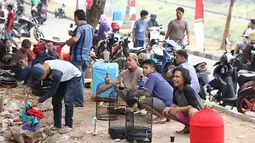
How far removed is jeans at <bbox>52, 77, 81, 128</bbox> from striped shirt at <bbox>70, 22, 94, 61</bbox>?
1458mm

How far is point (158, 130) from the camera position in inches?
366

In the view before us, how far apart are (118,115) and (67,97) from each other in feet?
2.57

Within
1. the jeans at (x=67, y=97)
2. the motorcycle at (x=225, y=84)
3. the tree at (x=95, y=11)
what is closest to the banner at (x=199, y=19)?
the tree at (x=95, y=11)

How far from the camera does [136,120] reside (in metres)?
8.51

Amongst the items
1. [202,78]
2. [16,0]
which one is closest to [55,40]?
[202,78]

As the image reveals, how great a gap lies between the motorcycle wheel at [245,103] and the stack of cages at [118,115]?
96.0 inches

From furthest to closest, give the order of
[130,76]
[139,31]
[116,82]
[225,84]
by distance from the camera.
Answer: [139,31] < [225,84] < [130,76] < [116,82]

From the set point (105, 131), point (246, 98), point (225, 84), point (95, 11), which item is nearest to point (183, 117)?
point (105, 131)

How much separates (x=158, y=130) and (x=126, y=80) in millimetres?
996

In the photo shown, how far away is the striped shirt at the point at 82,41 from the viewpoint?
10.4 m

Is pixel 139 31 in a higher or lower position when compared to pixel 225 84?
higher

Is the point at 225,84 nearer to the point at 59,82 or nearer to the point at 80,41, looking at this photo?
the point at 80,41

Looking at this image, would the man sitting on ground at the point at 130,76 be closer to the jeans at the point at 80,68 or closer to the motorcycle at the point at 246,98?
the jeans at the point at 80,68

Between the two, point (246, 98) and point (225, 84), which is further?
point (225, 84)
